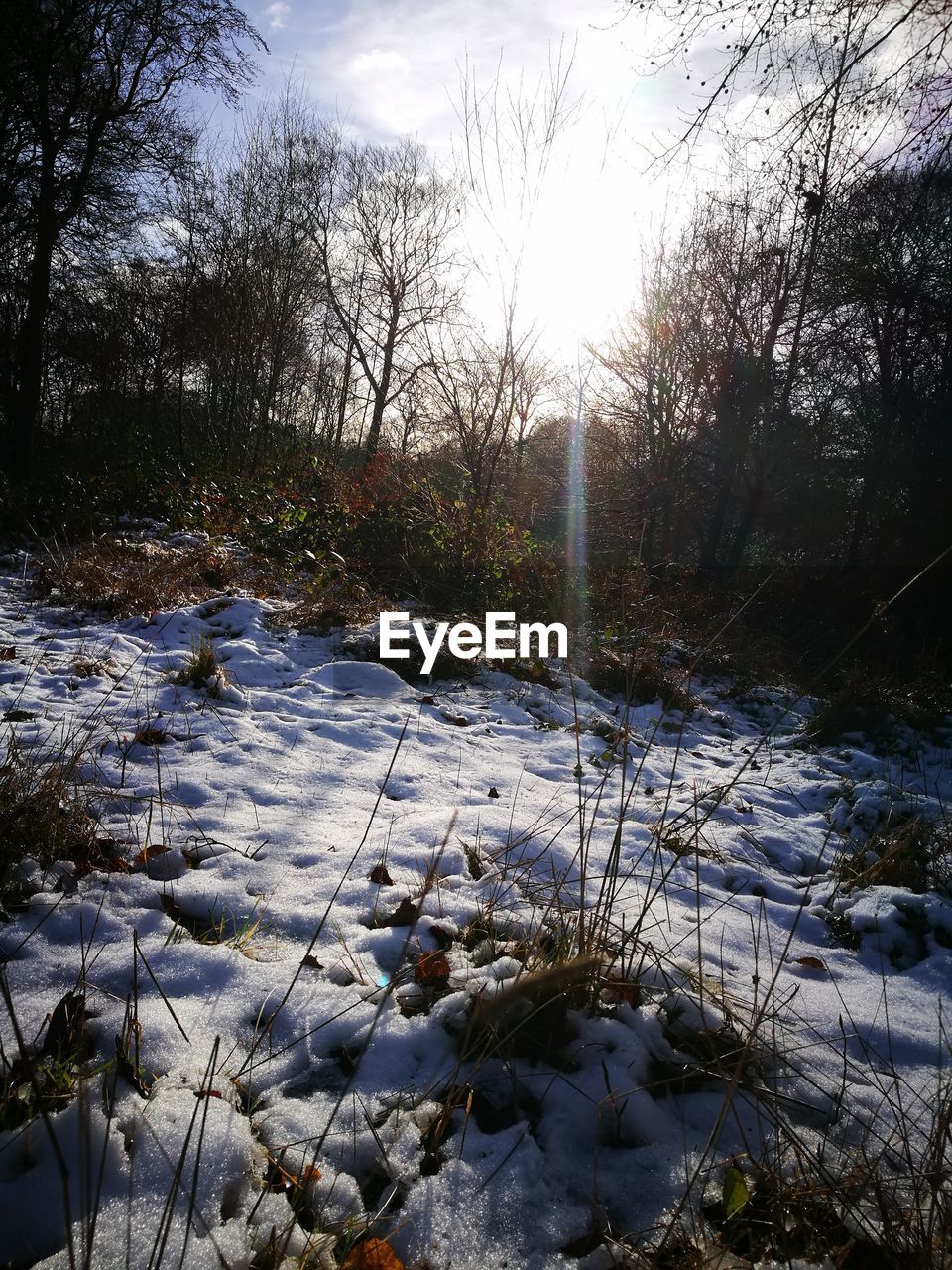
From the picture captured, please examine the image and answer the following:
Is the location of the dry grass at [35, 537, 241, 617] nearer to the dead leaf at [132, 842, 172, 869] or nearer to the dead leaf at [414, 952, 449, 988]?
the dead leaf at [132, 842, 172, 869]

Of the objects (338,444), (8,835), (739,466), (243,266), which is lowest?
(8,835)

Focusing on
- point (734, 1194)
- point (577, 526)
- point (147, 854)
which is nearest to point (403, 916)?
point (147, 854)

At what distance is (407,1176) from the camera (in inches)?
43.7

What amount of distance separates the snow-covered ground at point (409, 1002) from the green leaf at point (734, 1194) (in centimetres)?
8

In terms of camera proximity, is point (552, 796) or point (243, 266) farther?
point (243, 266)

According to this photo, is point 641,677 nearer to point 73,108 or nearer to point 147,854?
point 147,854

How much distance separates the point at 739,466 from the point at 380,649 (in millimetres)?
9144

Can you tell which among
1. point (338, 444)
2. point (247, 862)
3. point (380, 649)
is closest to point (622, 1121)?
point (247, 862)

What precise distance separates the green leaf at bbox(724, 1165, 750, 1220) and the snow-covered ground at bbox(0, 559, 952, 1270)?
0.27 feet

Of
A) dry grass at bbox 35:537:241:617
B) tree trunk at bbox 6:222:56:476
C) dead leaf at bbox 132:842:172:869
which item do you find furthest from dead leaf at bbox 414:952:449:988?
tree trunk at bbox 6:222:56:476

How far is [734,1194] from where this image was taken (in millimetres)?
1048

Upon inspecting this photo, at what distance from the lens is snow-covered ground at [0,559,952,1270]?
102cm

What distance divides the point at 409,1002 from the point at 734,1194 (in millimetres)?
761

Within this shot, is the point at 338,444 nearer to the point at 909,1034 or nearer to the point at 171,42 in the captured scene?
the point at 171,42
